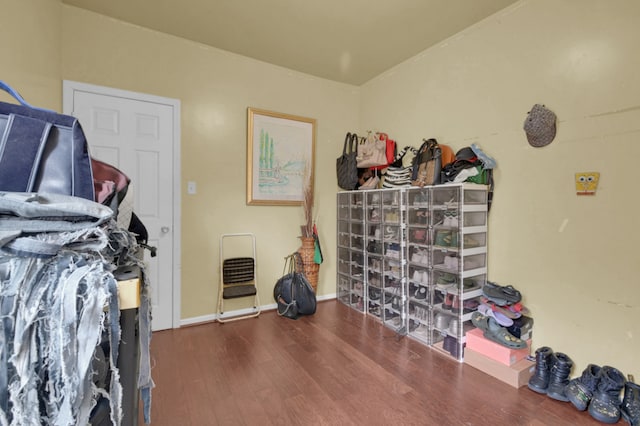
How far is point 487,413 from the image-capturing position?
1.64 m

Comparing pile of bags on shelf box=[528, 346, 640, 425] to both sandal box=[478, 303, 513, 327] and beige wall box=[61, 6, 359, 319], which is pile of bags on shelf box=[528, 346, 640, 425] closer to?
sandal box=[478, 303, 513, 327]

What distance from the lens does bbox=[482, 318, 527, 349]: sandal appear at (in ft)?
6.41

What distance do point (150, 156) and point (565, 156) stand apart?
3.25 metres

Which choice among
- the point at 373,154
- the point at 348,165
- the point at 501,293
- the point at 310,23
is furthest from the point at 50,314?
the point at 348,165

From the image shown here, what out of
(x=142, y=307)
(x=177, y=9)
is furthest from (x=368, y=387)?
(x=177, y=9)

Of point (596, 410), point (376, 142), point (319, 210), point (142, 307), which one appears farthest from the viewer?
point (319, 210)

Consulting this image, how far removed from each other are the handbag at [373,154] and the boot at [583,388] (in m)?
2.22

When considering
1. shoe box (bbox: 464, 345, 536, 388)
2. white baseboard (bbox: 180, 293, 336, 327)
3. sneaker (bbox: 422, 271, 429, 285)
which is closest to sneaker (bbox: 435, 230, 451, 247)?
sneaker (bbox: 422, 271, 429, 285)

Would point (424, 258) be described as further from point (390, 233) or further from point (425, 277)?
point (390, 233)

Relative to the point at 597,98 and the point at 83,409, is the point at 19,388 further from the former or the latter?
the point at 597,98

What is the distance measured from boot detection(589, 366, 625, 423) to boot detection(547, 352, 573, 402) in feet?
0.45

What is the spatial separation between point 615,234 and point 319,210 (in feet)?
8.35

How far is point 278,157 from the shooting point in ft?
10.6

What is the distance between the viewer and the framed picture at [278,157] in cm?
310
